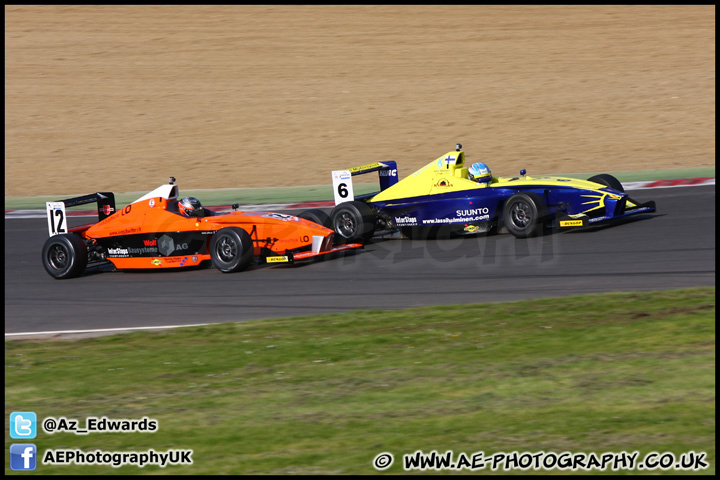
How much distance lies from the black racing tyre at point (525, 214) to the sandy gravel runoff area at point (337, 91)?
8.71m

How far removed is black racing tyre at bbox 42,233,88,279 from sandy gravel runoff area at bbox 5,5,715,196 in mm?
9240

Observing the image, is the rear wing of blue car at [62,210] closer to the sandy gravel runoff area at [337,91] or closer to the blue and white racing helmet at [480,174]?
the blue and white racing helmet at [480,174]

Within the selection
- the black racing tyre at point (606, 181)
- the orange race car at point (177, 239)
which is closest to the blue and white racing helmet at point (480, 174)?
the black racing tyre at point (606, 181)

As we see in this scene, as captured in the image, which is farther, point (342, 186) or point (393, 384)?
point (342, 186)

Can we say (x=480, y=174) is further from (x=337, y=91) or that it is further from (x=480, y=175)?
(x=337, y=91)

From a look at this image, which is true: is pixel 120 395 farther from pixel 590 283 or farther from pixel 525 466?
pixel 590 283

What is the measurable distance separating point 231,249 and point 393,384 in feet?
21.8

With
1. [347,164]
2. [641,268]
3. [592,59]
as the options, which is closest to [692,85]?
[592,59]

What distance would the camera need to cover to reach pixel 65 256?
1539 centimetres

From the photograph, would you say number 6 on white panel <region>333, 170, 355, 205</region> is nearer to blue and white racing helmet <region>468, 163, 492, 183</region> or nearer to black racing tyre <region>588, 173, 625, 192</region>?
blue and white racing helmet <region>468, 163, 492, 183</region>

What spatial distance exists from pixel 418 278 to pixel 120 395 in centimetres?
595

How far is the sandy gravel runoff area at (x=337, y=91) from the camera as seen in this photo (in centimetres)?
2633

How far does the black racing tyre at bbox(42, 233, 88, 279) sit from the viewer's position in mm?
15273

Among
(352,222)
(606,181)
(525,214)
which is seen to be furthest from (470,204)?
(606,181)
